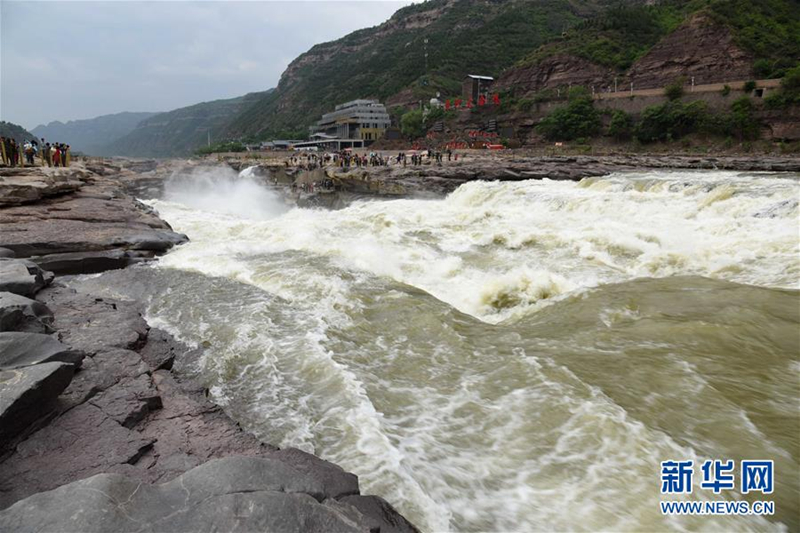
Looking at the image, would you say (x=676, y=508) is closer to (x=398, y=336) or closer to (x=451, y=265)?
(x=398, y=336)

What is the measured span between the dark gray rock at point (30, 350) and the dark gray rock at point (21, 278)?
2599 mm

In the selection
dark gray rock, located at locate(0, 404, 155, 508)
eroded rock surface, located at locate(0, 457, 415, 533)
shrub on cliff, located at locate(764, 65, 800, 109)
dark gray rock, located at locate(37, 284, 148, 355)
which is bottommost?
dark gray rock, located at locate(0, 404, 155, 508)

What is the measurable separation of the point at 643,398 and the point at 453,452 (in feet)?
6.99

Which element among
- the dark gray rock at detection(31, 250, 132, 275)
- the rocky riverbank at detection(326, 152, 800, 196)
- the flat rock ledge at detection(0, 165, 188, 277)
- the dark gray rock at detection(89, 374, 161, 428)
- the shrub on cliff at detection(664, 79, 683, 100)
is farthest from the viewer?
the shrub on cliff at detection(664, 79, 683, 100)

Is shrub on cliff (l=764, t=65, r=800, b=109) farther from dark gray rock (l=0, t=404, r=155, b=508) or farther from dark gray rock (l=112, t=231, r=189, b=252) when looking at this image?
dark gray rock (l=0, t=404, r=155, b=508)

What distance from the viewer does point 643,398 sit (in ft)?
14.8

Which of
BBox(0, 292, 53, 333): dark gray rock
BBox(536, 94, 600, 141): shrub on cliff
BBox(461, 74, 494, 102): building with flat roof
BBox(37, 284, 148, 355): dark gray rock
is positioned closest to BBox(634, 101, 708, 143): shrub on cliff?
BBox(536, 94, 600, 141): shrub on cliff

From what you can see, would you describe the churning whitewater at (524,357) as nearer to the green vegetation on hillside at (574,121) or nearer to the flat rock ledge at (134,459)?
the flat rock ledge at (134,459)

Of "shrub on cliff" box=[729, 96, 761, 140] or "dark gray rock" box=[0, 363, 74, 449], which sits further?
"shrub on cliff" box=[729, 96, 761, 140]

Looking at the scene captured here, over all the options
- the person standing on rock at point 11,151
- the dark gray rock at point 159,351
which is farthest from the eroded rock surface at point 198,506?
the person standing on rock at point 11,151

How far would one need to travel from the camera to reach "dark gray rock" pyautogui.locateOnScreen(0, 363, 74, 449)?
3115 millimetres

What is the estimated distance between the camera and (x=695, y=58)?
4475 cm

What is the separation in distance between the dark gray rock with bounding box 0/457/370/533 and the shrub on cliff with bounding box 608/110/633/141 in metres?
47.2

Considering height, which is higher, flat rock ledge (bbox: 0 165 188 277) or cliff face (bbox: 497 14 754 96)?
cliff face (bbox: 497 14 754 96)
